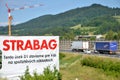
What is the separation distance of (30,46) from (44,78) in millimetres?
2593

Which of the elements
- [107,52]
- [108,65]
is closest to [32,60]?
[108,65]

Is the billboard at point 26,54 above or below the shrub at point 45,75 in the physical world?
above

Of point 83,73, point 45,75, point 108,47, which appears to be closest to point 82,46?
point 108,47

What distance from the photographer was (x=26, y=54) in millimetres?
19406

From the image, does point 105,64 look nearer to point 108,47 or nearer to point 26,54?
point 108,47

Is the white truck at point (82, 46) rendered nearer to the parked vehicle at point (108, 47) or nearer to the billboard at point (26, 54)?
the parked vehicle at point (108, 47)

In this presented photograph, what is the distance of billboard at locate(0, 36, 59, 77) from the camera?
61.2 feet

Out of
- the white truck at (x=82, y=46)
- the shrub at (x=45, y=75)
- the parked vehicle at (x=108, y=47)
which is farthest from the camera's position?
the white truck at (x=82, y=46)

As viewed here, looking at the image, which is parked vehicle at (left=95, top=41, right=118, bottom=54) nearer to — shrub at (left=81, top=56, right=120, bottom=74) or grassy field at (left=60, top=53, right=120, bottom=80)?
grassy field at (left=60, top=53, right=120, bottom=80)

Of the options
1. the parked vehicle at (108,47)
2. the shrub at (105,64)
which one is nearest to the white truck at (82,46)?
the parked vehicle at (108,47)

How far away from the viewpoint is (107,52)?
93750 mm

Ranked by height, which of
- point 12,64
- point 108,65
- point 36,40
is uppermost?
point 36,40

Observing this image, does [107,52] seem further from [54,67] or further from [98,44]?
[54,67]

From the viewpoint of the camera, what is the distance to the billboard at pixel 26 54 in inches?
734
